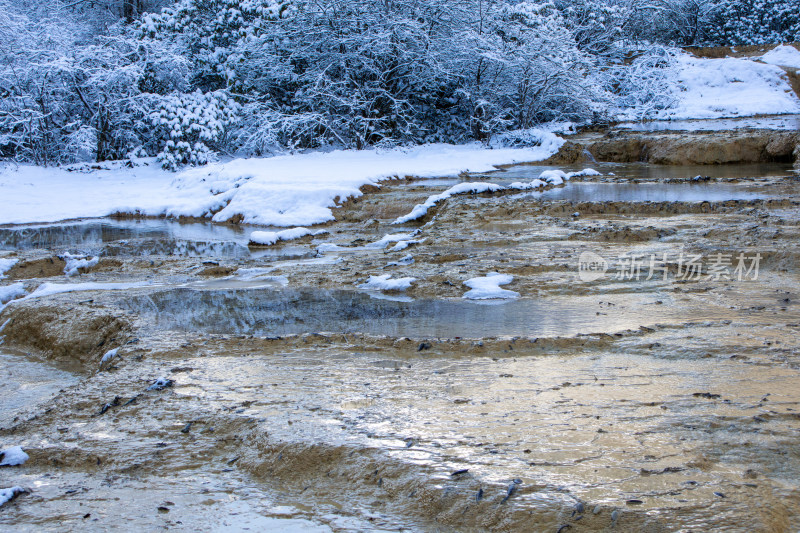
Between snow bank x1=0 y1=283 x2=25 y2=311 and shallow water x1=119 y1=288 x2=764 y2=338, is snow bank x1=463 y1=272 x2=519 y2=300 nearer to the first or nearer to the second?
shallow water x1=119 y1=288 x2=764 y2=338

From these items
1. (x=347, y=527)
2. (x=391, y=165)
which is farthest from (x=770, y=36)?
(x=347, y=527)

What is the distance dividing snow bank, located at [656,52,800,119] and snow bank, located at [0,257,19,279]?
14310mm

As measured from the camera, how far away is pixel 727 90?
1669 centimetres

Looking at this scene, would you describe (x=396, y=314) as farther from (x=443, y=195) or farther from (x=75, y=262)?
(x=443, y=195)

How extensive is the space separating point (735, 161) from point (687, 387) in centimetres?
1052

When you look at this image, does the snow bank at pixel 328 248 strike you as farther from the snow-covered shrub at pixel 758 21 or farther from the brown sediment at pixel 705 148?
the snow-covered shrub at pixel 758 21

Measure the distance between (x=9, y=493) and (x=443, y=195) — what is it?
7084mm

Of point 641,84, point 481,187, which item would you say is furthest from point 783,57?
point 481,187

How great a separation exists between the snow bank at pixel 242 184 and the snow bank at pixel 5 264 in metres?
3.06

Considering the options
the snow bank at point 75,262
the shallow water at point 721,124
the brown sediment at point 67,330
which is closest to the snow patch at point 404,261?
the brown sediment at point 67,330

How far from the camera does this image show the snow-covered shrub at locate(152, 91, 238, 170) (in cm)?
1324

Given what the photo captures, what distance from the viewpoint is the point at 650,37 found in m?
22.2

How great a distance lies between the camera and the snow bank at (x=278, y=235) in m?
7.78

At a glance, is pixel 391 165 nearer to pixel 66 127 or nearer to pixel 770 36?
pixel 66 127
